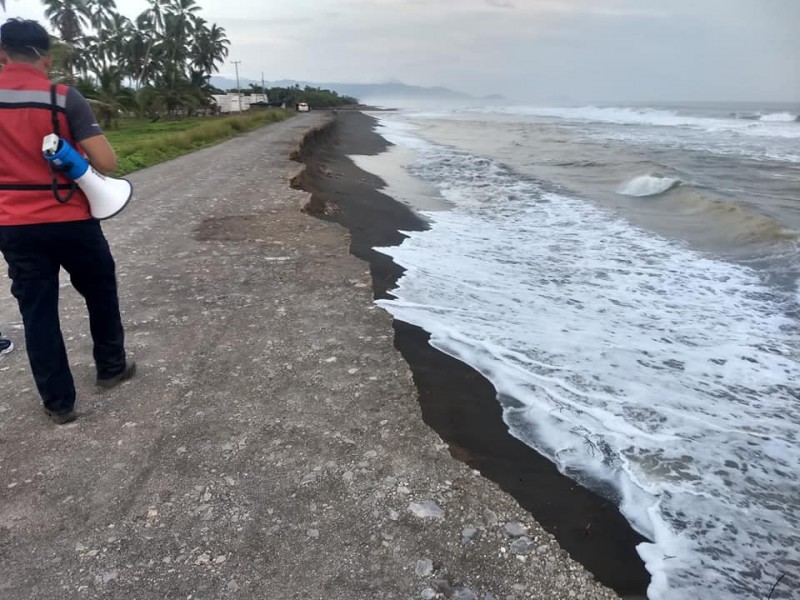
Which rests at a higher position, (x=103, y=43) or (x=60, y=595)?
(x=103, y=43)

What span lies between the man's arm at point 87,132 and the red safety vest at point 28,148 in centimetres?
3

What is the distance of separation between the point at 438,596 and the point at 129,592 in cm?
109

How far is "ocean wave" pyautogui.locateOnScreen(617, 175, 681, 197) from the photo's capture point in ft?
45.3

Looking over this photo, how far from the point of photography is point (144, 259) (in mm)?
5832

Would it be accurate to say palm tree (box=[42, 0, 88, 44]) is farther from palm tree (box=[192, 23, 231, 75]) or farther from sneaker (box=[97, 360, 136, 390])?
sneaker (box=[97, 360, 136, 390])

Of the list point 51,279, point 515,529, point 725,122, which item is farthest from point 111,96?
point 725,122

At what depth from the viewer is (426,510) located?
7.97 ft

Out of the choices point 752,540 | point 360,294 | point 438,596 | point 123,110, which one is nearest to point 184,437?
point 438,596

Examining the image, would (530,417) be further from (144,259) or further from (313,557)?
(144,259)

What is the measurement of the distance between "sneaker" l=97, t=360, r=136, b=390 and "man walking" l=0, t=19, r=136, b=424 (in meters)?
0.31

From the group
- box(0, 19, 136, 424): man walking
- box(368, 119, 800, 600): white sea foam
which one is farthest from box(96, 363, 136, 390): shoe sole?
box(368, 119, 800, 600): white sea foam

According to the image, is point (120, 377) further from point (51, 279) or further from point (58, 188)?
point (58, 188)

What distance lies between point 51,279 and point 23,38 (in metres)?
1.10

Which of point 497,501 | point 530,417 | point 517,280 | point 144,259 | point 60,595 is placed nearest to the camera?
point 60,595
